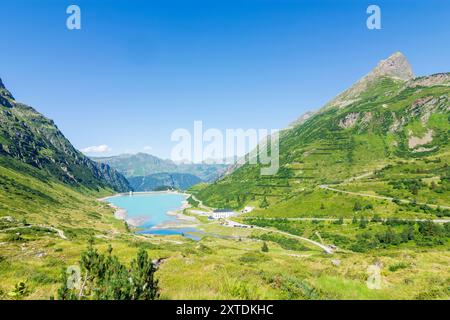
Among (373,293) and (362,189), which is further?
(362,189)

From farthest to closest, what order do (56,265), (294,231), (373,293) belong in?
1. (294,231)
2. (56,265)
3. (373,293)

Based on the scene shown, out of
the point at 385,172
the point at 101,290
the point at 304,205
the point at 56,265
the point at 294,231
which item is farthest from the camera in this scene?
the point at 385,172

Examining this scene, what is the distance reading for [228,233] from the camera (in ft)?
470

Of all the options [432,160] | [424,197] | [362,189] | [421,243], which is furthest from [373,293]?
[432,160]

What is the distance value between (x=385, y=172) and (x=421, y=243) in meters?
97.2

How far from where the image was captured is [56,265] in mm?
31125

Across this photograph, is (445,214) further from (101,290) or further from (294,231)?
(101,290)
